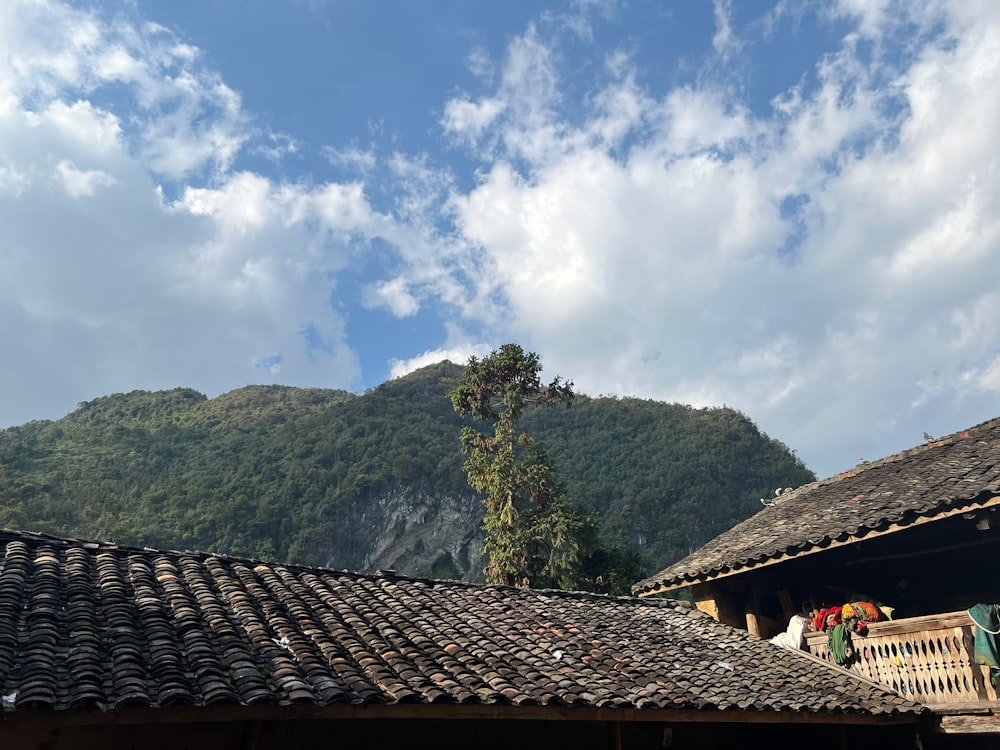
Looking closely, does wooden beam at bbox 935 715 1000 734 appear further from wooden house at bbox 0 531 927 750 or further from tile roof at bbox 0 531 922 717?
tile roof at bbox 0 531 922 717

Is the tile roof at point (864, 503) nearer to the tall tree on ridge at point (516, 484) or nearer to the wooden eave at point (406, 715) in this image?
the wooden eave at point (406, 715)

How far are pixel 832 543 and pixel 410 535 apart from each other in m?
41.1

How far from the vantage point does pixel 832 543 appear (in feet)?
34.9

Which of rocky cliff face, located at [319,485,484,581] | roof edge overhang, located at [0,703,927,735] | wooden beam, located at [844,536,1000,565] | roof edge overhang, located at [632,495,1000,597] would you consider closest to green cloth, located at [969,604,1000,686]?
roof edge overhang, located at [0,703,927,735]

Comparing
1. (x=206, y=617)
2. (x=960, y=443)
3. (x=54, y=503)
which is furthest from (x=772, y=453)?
(x=206, y=617)

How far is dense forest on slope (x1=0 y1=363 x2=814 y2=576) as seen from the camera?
43219mm

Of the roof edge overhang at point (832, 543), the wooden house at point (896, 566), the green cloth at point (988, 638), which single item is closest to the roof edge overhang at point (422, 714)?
the wooden house at point (896, 566)

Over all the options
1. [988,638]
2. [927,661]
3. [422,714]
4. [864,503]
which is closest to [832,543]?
[864,503]

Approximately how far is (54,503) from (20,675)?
139 ft

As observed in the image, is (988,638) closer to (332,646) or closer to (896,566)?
(896,566)

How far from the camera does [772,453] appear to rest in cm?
5697

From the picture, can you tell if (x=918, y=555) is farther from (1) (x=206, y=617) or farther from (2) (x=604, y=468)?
(2) (x=604, y=468)

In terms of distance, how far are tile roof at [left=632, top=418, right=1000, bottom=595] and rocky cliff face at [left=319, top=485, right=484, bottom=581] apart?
3395cm

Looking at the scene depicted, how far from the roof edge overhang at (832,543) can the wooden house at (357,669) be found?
1161 millimetres
